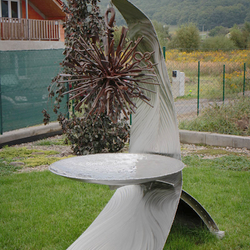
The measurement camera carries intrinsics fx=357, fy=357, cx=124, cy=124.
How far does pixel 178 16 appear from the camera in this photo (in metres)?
65.5

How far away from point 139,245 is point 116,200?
2.67 ft

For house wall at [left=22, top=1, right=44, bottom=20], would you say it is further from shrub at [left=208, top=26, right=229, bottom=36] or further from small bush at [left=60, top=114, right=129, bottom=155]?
shrub at [left=208, top=26, right=229, bottom=36]

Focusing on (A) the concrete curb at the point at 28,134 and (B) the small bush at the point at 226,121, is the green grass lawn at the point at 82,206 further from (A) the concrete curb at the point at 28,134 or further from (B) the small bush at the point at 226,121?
(A) the concrete curb at the point at 28,134

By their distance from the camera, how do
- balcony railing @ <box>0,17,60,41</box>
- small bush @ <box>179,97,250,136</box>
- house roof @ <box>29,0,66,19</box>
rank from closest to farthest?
small bush @ <box>179,97,250,136</box>
balcony railing @ <box>0,17,60,41</box>
house roof @ <box>29,0,66,19</box>

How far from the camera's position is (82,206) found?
4.56 meters

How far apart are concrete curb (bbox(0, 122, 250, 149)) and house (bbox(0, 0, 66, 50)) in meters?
6.78

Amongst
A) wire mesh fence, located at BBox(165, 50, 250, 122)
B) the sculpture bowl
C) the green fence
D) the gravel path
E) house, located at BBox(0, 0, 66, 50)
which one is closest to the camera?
the sculpture bowl

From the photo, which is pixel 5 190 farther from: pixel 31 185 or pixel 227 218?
pixel 227 218

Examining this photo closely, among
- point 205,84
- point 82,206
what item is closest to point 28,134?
point 82,206

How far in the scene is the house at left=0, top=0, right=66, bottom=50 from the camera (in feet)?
52.2

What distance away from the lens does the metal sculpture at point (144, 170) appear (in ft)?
10.1

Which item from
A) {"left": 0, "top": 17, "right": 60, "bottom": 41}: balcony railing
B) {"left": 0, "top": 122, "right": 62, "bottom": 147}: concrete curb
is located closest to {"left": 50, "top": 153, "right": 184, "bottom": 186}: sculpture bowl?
{"left": 0, "top": 122, "right": 62, "bottom": 147}: concrete curb

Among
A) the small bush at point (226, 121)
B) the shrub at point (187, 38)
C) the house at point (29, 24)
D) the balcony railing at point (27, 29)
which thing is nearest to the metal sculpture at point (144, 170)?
the small bush at point (226, 121)

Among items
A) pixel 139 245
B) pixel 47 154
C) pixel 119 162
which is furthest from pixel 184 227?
pixel 47 154
